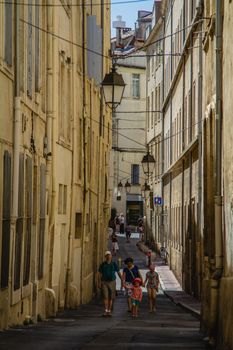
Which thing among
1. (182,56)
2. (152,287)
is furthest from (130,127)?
(152,287)

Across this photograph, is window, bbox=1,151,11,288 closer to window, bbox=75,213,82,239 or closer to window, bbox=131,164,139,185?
window, bbox=75,213,82,239

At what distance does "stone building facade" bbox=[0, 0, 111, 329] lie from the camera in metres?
15.5

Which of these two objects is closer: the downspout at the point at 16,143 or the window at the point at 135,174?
the downspout at the point at 16,143

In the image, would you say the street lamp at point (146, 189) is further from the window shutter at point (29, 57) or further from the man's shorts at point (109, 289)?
the window shutter at point (29, 57)

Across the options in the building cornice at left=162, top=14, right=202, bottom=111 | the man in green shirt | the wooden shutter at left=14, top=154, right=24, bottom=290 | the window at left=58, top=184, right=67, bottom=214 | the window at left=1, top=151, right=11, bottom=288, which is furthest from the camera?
the building cornice at left=162, top=14, right=202, bottom=111

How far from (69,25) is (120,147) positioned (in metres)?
52.5

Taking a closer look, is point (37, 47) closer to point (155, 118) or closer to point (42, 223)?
point (42, 223)

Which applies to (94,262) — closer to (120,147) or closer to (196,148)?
(196,148)

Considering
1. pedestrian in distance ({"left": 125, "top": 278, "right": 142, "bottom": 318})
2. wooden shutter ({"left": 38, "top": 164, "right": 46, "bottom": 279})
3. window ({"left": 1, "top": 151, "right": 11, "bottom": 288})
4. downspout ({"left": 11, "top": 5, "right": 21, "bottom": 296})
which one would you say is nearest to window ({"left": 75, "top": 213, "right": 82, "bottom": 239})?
pedestrian in distance ({"left": 125, "top": 278, "right": 142, "bottom": 318})

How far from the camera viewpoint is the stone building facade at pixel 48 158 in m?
15.5

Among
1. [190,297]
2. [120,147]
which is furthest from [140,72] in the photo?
[190,297]

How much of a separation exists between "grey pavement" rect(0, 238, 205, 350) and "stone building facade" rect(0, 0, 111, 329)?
0.59 meters

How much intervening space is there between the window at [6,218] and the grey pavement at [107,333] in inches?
36.1

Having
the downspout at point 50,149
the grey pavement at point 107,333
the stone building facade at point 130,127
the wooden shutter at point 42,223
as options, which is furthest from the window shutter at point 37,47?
the stone building facade at point 130,127
